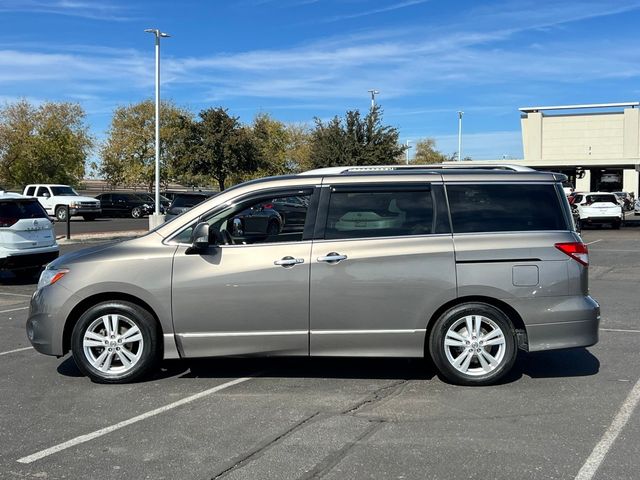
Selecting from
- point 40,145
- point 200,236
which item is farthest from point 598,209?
point 40,145

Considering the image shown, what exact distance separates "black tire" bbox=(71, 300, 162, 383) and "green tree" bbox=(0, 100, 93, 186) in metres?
43.2

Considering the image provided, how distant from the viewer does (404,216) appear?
5.71 meters

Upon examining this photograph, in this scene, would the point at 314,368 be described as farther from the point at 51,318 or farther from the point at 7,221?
the point at 7,221

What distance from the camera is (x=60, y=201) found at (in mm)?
33906

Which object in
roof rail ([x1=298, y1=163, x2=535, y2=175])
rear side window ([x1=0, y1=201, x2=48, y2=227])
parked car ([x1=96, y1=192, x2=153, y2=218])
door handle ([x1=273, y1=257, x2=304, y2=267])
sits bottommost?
door handle ([x1=273, y1=257, x2=304, y2=267])

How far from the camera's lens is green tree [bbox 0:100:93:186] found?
1759 inches

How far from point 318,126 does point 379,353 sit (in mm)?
33265

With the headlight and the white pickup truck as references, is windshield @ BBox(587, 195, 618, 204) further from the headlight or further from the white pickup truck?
the headlight

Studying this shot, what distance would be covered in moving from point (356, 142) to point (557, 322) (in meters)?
30.9

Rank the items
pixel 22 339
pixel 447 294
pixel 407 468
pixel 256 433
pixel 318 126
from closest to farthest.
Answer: pixel 407 468 < pixel 256 433 < pixel 447 294 < pixel 22 339 < pixel 318 126

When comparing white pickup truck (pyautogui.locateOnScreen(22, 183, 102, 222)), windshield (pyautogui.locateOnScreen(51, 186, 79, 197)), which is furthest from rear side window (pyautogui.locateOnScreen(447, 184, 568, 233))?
windshield (pyautogui.locateOnScreen(51, 186, 79, 197))

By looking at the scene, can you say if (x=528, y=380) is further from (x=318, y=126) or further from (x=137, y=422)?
(x=318, y=126)

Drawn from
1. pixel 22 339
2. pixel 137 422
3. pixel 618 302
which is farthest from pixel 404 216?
pixel 618 302

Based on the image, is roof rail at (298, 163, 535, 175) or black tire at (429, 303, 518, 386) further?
roof rail at (298, 163, 535, 175)
